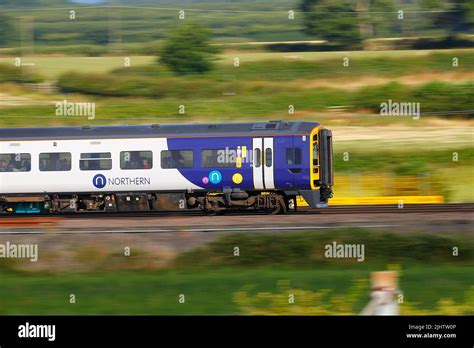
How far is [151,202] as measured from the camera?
99.6ft

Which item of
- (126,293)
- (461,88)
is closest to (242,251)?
(126,293)

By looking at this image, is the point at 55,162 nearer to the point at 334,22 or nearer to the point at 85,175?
the point at 85,175

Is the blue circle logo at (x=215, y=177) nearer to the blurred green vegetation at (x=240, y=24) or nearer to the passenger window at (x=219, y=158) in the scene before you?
the passenger window at (x=219, y=158)

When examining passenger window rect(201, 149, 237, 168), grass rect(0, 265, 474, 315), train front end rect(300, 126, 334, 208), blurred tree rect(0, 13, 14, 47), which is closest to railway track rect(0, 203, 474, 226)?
train front end rect(300, 126, 334, 208)

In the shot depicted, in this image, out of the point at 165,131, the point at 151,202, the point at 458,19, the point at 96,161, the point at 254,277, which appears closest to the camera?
the point at 254,277

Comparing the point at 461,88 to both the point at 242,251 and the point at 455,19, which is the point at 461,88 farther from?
the point at 242,251

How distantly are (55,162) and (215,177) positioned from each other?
573 centimetres

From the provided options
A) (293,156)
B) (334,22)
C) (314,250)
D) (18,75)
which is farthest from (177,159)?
Result: (334,22)

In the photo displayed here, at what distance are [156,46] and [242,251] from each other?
157 feet

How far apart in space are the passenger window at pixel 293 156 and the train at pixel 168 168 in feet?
0.11

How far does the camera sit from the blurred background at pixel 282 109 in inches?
803

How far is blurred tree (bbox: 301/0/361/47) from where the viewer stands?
2496 inches

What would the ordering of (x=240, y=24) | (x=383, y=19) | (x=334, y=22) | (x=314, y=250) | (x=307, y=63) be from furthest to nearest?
(x=240, y=24) < (x=383, y=19) < (x=334, y=22) < (x=307, y=63) < (x=314, y=250)

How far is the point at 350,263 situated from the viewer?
22.5m
